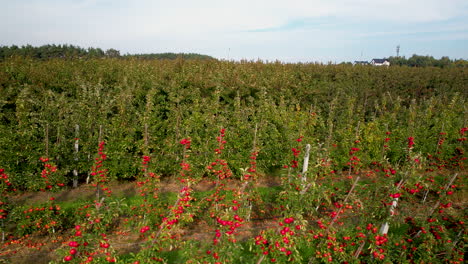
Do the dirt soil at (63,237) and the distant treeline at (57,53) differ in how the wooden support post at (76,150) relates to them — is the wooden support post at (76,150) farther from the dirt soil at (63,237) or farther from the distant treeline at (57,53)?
the distant treeline at (57,53)

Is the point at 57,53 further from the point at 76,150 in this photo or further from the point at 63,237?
the point at 63,237

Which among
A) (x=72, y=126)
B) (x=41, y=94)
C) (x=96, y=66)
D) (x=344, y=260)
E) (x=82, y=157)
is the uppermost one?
(x=96, y=66)

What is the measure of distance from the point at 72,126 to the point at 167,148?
249cm

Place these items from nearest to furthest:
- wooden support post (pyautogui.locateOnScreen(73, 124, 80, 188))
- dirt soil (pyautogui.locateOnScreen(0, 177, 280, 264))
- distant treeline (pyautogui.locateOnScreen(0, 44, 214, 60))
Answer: dirt soil (pyautogui.locateOnScreen(0, 177, 280, 264))
wooden support post (pyautogui.locateOnScreen(73, 124, 80, 188))
distant treeline (pyautogui.locateOnScreen(0, 44, 214, 60))

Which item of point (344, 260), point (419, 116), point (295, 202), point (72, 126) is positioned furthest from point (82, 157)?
point (419, 116)

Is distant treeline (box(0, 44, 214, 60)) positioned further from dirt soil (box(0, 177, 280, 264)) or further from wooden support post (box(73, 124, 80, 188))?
dirt soil (box(0, 177, 280, 264))

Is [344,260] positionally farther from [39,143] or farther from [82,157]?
[39,143]

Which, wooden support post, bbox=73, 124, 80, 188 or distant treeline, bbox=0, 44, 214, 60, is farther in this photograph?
distant treeline, bbox=0, 44, 214, 60

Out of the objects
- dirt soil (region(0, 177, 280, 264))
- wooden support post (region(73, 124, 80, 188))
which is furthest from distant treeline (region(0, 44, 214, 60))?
dirt soil (region(0, 177, 280, 264))

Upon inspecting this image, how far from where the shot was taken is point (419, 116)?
1031 cm

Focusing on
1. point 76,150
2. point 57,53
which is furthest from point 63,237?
point 57,53

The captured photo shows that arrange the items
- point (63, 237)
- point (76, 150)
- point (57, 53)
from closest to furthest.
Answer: point (63, 237) → point (76, 150) → point (57, 53)

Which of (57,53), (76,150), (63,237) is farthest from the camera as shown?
(57,53)

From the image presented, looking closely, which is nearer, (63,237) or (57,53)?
(63,237)
